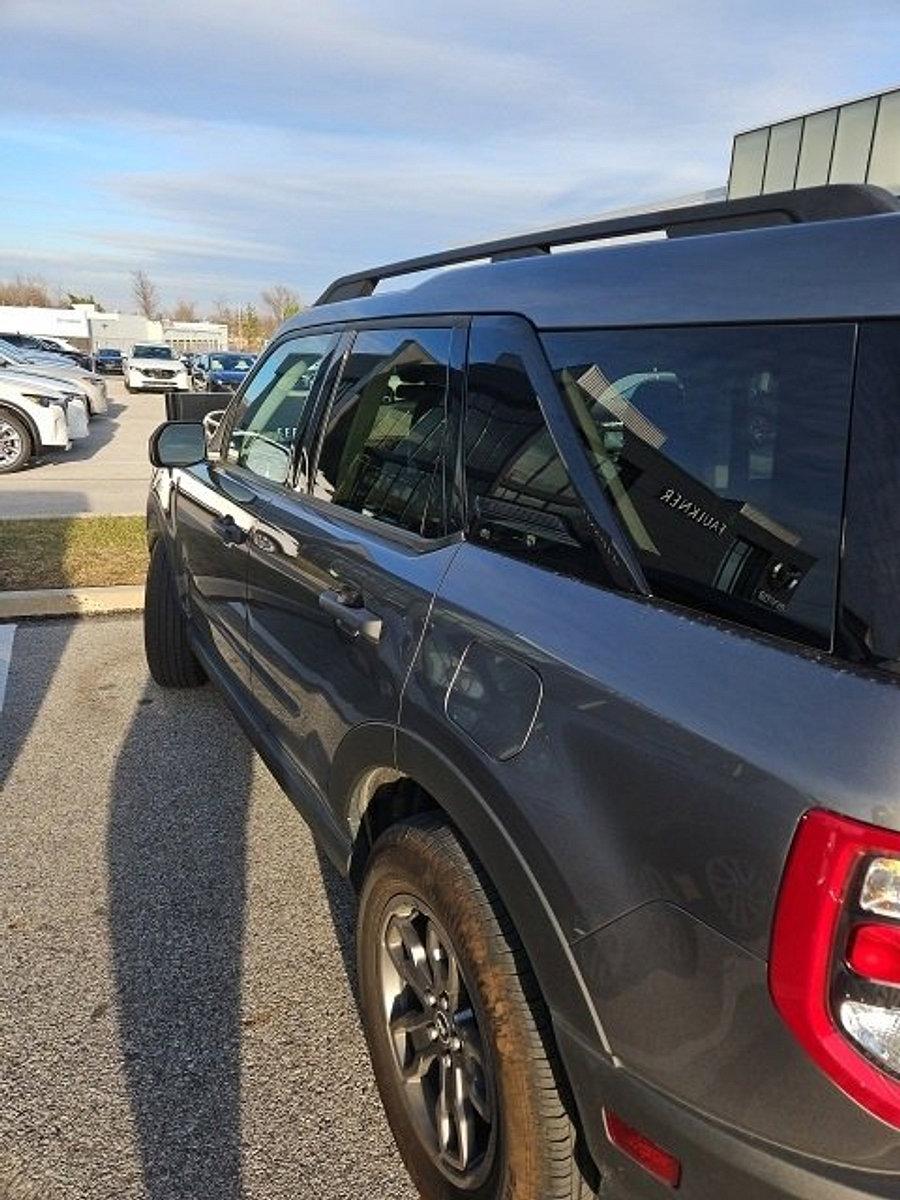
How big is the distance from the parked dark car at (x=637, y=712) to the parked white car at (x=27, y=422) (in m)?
11.9

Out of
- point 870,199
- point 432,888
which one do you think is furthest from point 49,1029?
point 870,199

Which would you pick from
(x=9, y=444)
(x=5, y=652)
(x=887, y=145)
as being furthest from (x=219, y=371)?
(x=5, y=652)

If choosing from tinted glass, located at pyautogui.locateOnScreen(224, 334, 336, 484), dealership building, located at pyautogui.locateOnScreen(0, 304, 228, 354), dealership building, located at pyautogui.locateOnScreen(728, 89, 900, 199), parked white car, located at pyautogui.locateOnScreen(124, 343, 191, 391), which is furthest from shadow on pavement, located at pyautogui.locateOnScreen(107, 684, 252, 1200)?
dealership building, located at pyautogui.locateOnScreen(0, 304, 228, 354)

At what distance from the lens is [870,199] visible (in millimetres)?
1378

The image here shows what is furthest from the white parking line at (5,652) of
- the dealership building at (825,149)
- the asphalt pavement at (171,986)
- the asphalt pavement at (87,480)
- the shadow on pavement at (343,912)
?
the dealership building at (825,149)

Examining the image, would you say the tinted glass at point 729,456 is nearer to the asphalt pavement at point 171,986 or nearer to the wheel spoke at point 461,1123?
the wheel spoke at point 461,1123

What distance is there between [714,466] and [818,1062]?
82 cm

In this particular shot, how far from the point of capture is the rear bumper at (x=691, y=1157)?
3.64 feet

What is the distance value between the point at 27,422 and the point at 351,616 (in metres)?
12.2

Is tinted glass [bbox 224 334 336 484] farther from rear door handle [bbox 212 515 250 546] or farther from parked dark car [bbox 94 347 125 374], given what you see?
parked dark car [bbox 94 347 125 374]

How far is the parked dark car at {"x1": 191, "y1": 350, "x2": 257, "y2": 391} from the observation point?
2931 centimetres

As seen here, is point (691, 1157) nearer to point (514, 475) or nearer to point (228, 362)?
point (514, 475)

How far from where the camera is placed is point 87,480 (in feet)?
39.9

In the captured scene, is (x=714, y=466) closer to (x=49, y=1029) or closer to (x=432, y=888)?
(x=432, y=888)
